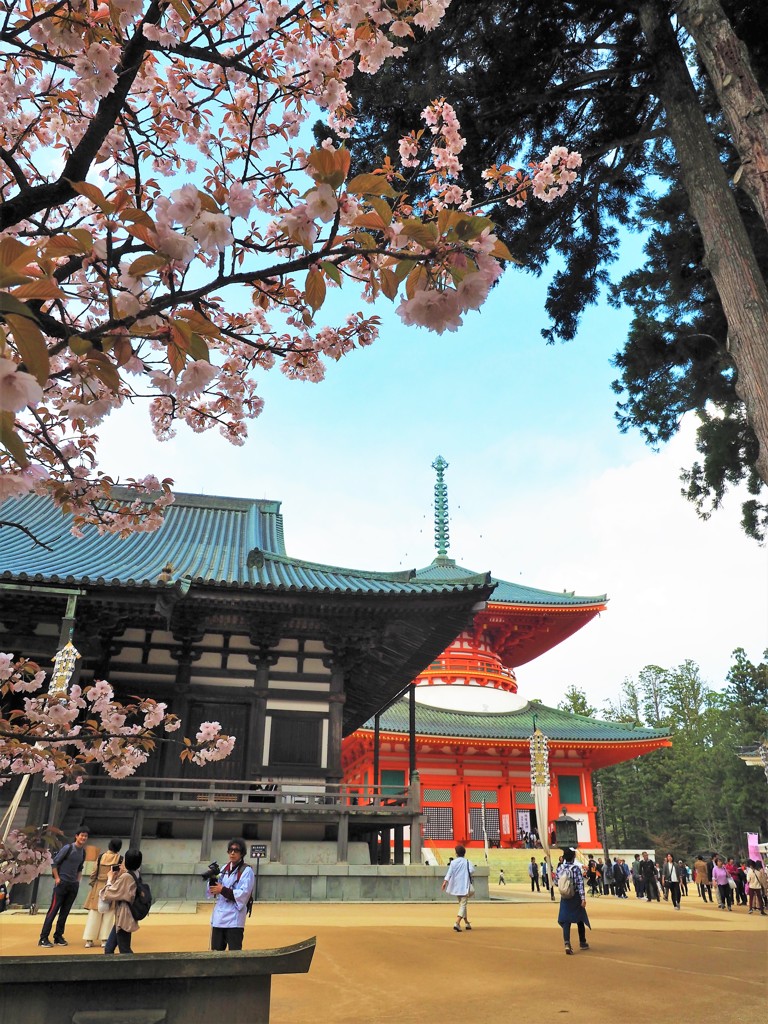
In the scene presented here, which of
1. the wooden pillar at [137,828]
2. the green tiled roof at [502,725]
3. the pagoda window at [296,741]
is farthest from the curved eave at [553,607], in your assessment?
the wooden pillar at [137,828]

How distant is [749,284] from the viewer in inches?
249

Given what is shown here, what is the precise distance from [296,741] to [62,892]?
246 inches

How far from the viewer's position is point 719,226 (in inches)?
264

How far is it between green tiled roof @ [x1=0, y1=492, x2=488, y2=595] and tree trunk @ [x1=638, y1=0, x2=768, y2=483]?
7.01 meters

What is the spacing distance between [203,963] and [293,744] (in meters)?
11.2

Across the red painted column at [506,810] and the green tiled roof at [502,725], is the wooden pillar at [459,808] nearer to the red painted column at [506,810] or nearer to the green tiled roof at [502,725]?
the red painted column at [506,810]

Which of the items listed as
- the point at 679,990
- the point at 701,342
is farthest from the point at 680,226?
the point at 679,990

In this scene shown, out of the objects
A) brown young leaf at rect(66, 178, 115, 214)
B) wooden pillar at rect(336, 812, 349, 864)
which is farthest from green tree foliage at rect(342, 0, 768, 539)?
wooden pillar at rect(336, 812, 349, 864)

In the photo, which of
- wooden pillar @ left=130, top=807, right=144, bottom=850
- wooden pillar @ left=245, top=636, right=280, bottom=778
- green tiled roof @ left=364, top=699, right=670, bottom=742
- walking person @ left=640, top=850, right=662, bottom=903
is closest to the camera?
wooden pillar @ left=130, top=807, right=144, bottom=850

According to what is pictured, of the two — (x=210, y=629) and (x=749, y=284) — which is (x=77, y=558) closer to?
(x=210, y=629)

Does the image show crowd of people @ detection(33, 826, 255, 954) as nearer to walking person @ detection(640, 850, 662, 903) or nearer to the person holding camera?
the person holding camera

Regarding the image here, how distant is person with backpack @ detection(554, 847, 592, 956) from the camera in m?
7.59

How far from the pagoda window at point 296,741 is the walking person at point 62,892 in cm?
546

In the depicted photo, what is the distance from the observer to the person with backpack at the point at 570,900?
7.59 metres
